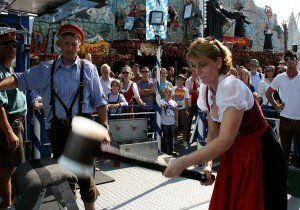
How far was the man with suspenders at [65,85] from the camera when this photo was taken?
10.8 feet

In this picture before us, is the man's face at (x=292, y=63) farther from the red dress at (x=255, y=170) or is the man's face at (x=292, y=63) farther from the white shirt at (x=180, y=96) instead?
the red dress at (x=255, y=170)

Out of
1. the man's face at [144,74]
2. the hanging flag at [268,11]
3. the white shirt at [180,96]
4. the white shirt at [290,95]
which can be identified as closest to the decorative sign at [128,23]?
the man's face at [144,74]

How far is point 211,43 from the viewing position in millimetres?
2188

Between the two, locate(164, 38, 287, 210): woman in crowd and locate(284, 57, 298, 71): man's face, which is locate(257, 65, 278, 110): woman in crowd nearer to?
locate(284, 57, 298, 71): man's face

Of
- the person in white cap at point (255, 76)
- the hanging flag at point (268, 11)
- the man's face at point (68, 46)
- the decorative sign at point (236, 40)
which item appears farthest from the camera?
the hanging flag at point (268, 11)

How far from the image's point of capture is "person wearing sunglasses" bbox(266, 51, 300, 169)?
5.18m

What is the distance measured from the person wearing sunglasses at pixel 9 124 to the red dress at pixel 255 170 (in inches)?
89.2

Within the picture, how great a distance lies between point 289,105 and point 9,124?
12.8ft

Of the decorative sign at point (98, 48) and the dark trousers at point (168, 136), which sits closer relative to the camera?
the dark trousers at point (168, 136)

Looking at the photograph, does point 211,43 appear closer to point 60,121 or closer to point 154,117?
point 60,121

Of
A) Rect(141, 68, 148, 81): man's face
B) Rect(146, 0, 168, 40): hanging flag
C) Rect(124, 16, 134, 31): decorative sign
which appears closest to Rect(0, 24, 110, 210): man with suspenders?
Rect(146, 0, 168, 40): hanging flag

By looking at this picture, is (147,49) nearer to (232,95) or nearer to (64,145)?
(64,145)

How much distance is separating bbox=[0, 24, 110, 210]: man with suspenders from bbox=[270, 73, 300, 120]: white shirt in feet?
10.5

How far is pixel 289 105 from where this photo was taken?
5.26 metres
